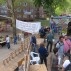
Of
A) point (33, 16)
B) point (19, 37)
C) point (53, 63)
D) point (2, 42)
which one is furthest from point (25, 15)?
point (53, 63)

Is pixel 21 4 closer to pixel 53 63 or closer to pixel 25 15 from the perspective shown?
pixel 25 15

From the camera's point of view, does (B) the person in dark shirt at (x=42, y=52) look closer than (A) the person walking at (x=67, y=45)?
No

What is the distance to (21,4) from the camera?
66.6 metres

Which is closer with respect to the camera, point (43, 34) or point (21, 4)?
point (43, 34)

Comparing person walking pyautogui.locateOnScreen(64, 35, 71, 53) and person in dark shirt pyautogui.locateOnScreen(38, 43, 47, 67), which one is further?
person in dark shirt pyautogui.locateOnScreen(38, 43, 47, 67)

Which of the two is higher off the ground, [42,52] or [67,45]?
[67,45]

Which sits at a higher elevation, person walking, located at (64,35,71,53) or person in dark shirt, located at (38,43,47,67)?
person walking, located at (64,35,71,53)

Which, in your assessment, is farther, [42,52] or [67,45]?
[42,52]

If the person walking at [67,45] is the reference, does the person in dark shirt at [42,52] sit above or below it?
below

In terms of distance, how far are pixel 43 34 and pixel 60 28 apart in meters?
2.21

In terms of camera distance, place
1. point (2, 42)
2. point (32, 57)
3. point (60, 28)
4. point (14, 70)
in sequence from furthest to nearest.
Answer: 1. point (2, 42)
2. point (60, 28)
3. point (32, 57)
4. point (14, 70)

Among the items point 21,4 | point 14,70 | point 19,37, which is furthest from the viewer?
point 21,4

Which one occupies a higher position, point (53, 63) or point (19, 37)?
point (53, 63)

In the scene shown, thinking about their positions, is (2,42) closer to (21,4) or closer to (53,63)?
(53,63)
